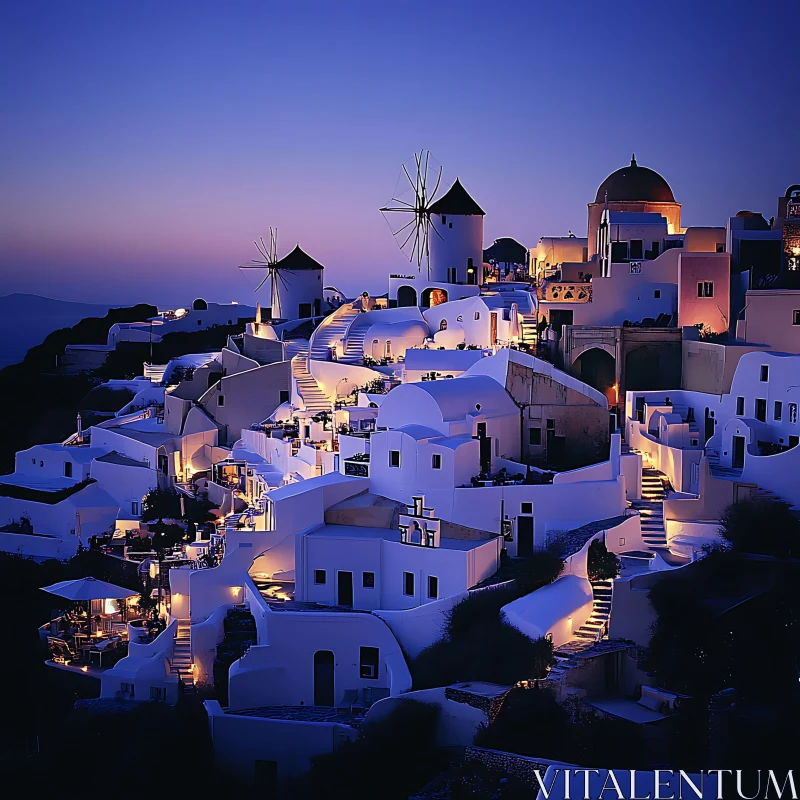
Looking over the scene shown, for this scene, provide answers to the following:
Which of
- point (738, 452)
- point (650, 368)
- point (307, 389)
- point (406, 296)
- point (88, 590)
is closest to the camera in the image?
point (738, 452)

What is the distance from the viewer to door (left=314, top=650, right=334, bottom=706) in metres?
21.5

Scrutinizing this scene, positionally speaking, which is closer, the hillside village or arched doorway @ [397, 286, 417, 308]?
the hillside village

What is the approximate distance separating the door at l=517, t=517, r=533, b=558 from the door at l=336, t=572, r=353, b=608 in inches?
105

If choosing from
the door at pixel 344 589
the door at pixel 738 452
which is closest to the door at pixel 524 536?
the door at pixel 344 589

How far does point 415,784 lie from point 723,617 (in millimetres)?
4621

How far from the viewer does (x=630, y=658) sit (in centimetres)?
1941

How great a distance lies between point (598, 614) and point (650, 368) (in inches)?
287

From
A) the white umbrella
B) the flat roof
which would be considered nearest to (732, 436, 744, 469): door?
the flat roof

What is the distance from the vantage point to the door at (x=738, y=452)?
23000 mm

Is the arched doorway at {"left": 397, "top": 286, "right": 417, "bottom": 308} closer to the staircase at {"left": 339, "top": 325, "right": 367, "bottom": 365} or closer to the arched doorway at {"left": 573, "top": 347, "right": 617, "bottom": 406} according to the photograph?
the staircase at {"left": 339, "top": 325, "right": 367, "bottom": 365}

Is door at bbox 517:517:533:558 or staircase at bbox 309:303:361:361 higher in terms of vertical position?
staircase at bbox 309:303:361:361

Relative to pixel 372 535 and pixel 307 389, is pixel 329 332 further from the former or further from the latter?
pixel 372 535

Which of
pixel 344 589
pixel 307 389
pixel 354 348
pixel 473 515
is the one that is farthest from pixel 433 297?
pixel 344 589

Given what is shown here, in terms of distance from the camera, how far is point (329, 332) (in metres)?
33.6
